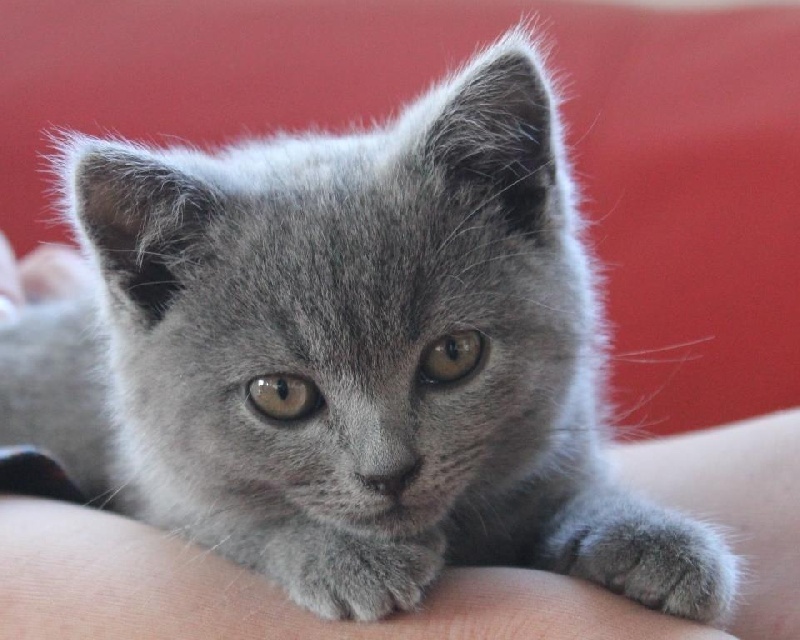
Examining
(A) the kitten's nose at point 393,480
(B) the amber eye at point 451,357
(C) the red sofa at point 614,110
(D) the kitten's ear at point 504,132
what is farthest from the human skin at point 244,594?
(C) the red sofa at point 614,110

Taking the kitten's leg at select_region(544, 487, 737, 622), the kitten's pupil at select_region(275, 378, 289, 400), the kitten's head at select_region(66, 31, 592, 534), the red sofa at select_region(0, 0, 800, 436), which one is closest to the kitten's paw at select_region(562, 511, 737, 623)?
the kitten's leg at select_region(544, 487, 737, 622)

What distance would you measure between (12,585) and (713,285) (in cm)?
154

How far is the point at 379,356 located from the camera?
3.06 ft

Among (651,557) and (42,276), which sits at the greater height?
(42,276)

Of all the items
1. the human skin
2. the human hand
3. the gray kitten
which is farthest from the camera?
the human hand

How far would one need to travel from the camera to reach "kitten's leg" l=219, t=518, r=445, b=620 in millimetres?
871

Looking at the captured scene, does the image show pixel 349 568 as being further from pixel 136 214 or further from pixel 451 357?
pixel 136 214

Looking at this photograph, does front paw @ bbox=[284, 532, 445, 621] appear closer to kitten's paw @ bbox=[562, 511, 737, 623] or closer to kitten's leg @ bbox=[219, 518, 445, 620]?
kitten's leg @ bbox=[219, 518, 445, 620]

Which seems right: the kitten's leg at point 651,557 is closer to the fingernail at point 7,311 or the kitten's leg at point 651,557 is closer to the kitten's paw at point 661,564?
the kitten's paw at point 661,564

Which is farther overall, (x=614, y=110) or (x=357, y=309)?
(x=614, y=110)

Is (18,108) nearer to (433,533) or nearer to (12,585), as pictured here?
(12,585)

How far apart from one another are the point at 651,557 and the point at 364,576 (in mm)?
321

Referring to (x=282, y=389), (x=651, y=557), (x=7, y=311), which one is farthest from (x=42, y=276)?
(x=651, y=557)

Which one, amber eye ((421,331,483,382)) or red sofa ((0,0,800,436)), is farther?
red sofa ((0,0,800,436))
